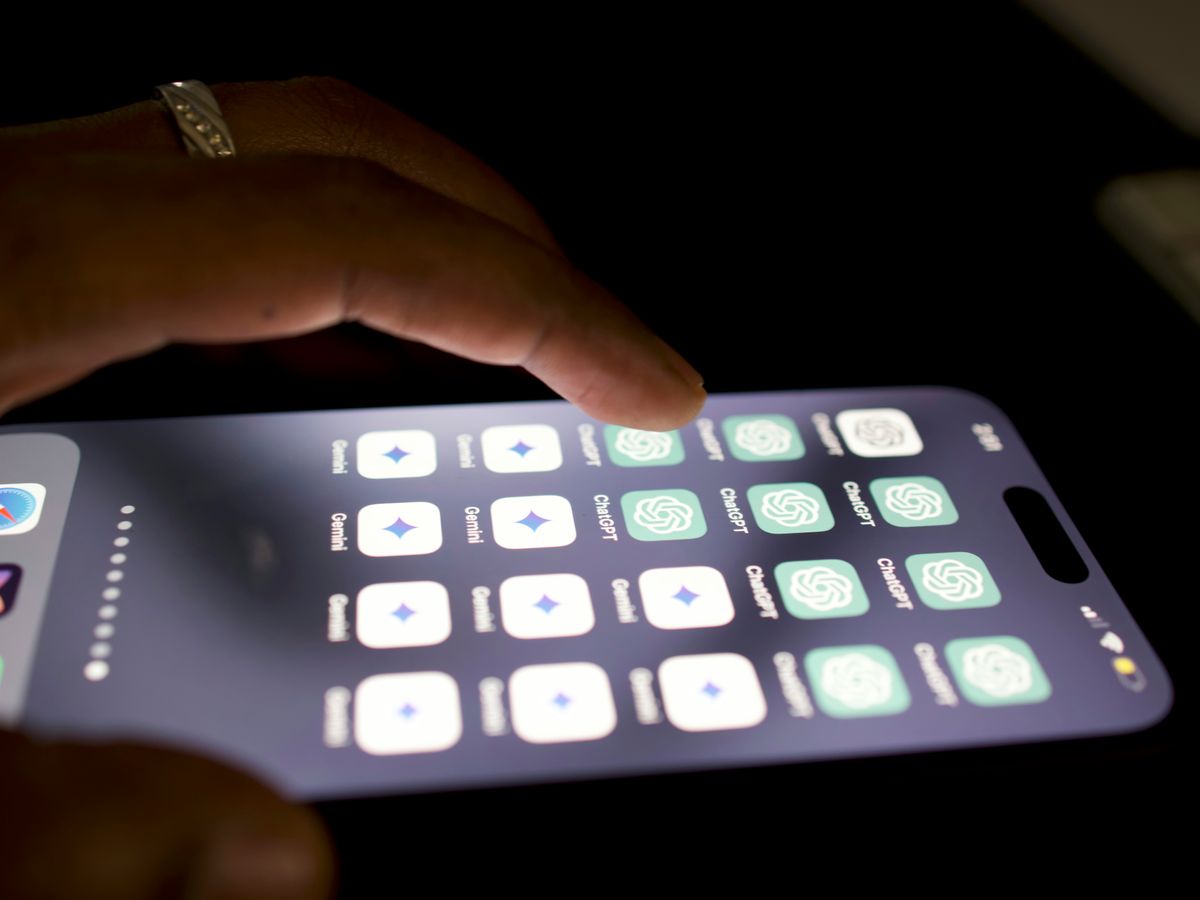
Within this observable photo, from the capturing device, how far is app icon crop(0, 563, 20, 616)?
0.46m

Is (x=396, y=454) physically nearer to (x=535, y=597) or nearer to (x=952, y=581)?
(x=535, y=597)

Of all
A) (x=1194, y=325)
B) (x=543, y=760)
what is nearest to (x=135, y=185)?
(x=543, y=760)

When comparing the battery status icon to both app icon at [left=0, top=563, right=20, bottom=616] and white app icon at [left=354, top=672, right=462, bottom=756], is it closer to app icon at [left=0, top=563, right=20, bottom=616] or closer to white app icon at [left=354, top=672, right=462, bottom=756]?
white app icon at [left=354, top=672, right=462, bottom=756]

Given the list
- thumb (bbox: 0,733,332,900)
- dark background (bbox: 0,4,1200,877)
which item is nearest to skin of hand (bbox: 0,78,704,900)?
thumb (bbox: 0,733,332,900)

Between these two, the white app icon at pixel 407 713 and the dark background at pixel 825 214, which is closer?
the white app icon at pixel 407 713

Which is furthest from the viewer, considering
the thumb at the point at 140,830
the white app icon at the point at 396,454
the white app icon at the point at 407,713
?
the white app icon at the point at 396,454

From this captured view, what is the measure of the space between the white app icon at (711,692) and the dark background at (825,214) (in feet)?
0.65

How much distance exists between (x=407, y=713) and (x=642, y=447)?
0.20 m

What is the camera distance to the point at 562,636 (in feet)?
1.58

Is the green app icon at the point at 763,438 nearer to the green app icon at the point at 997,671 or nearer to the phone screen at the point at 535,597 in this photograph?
the phone screen at the point at 535,597

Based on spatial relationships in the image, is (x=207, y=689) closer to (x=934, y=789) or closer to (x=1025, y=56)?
(x=934, y=789)

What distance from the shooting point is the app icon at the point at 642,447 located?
22.2 inches

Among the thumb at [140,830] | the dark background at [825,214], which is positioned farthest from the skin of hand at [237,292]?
the dark background at [825,214]

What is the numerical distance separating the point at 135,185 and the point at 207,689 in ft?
0.68
